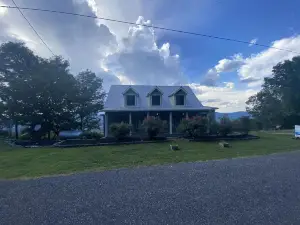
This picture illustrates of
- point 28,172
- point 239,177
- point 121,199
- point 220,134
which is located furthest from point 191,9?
point 220,134

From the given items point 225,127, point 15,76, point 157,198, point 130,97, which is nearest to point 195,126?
point 225,127

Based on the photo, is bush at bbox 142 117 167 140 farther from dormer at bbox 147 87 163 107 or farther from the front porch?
dormer at bbox 147 87 163 107

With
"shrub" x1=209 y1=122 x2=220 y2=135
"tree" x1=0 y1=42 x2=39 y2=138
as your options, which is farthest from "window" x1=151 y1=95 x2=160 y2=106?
"tree" x1=0 y1=42 x2=39 y2=138

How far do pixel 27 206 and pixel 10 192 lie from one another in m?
1.35

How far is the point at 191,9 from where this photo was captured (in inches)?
383

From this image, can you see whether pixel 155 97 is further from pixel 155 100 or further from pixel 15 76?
pixel 15 76

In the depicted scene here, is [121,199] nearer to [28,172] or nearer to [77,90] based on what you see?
[28,172]

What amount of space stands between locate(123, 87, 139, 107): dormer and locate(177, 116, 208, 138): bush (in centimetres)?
746

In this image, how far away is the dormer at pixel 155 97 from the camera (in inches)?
878

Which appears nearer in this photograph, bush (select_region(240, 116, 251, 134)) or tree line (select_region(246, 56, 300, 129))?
bush (select_region(240, 116, 251, 134))

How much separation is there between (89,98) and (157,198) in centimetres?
2125

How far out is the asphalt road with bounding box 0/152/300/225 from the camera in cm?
336

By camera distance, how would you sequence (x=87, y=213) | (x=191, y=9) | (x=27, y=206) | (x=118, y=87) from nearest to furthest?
(x=87, y=213), (x=27, y=206), (x=191, y=9), (x=118, y=87)

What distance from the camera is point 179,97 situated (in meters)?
22.7
